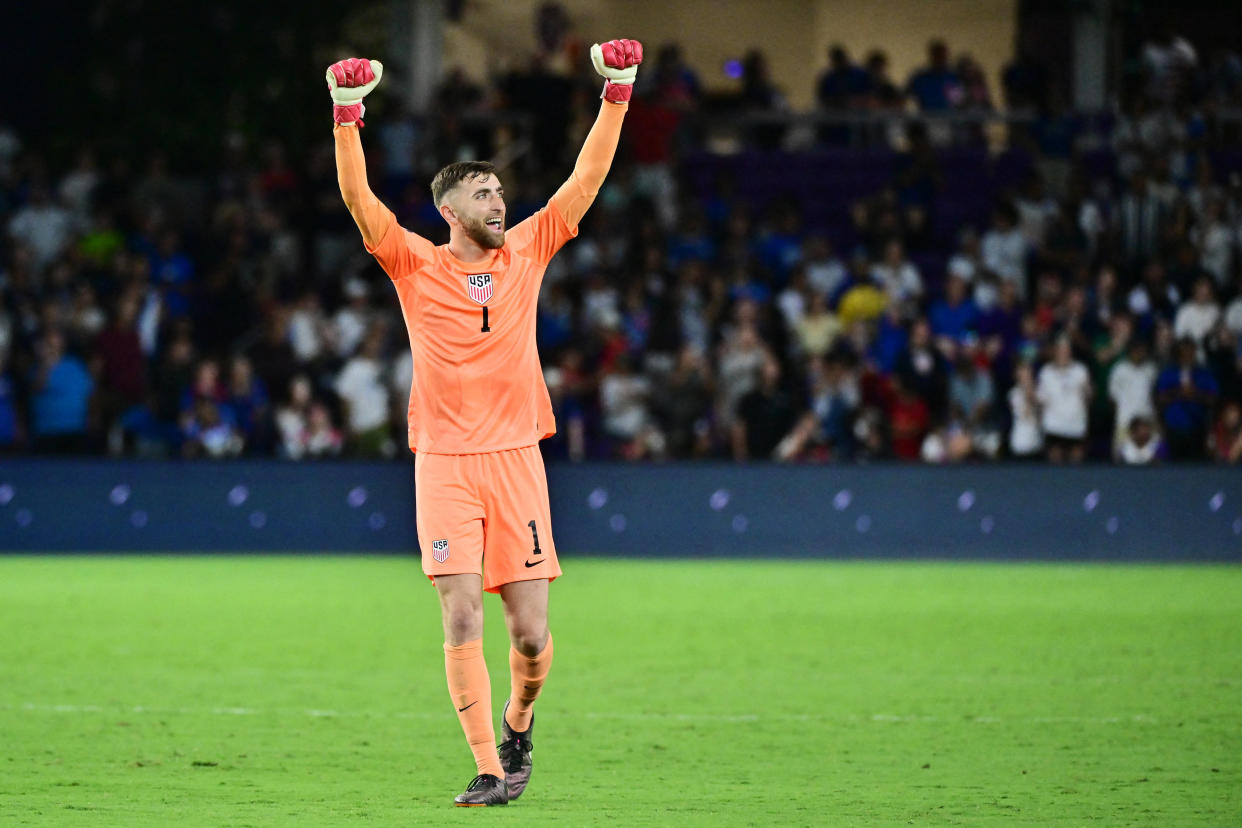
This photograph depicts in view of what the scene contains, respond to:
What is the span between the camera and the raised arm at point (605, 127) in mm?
6938

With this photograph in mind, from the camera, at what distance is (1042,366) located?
57.1 ft

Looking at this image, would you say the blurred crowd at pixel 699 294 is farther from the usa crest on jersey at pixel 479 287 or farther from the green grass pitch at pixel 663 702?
the usa crest on jersey at pixel 479 287

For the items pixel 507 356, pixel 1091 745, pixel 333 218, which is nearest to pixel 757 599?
pixel 1091 745

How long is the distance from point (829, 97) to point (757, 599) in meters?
10.8

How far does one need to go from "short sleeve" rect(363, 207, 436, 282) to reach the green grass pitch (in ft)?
6.38

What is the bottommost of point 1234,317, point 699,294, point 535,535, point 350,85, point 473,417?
point 535,535

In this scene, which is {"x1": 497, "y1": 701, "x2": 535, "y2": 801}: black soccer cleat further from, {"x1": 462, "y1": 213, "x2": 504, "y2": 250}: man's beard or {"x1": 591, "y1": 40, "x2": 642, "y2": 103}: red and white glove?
{"x1": 591, "y1": 40, "x2": 642, "y2": 103}: red and white glove

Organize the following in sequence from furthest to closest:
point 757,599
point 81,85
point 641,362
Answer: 1. point 81,85
2. point 641,362
3. point 757,599

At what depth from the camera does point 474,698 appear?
261 inches

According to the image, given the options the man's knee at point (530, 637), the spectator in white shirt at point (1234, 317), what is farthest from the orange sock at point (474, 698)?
the spectator in white shirt at point (1234, 317)

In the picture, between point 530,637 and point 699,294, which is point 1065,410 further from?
point 530,637

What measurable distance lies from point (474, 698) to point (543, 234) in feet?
5.80

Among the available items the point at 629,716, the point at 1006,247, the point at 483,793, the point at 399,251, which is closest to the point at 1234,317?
the point at 1006,247

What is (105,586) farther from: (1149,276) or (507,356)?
(1149,276)
